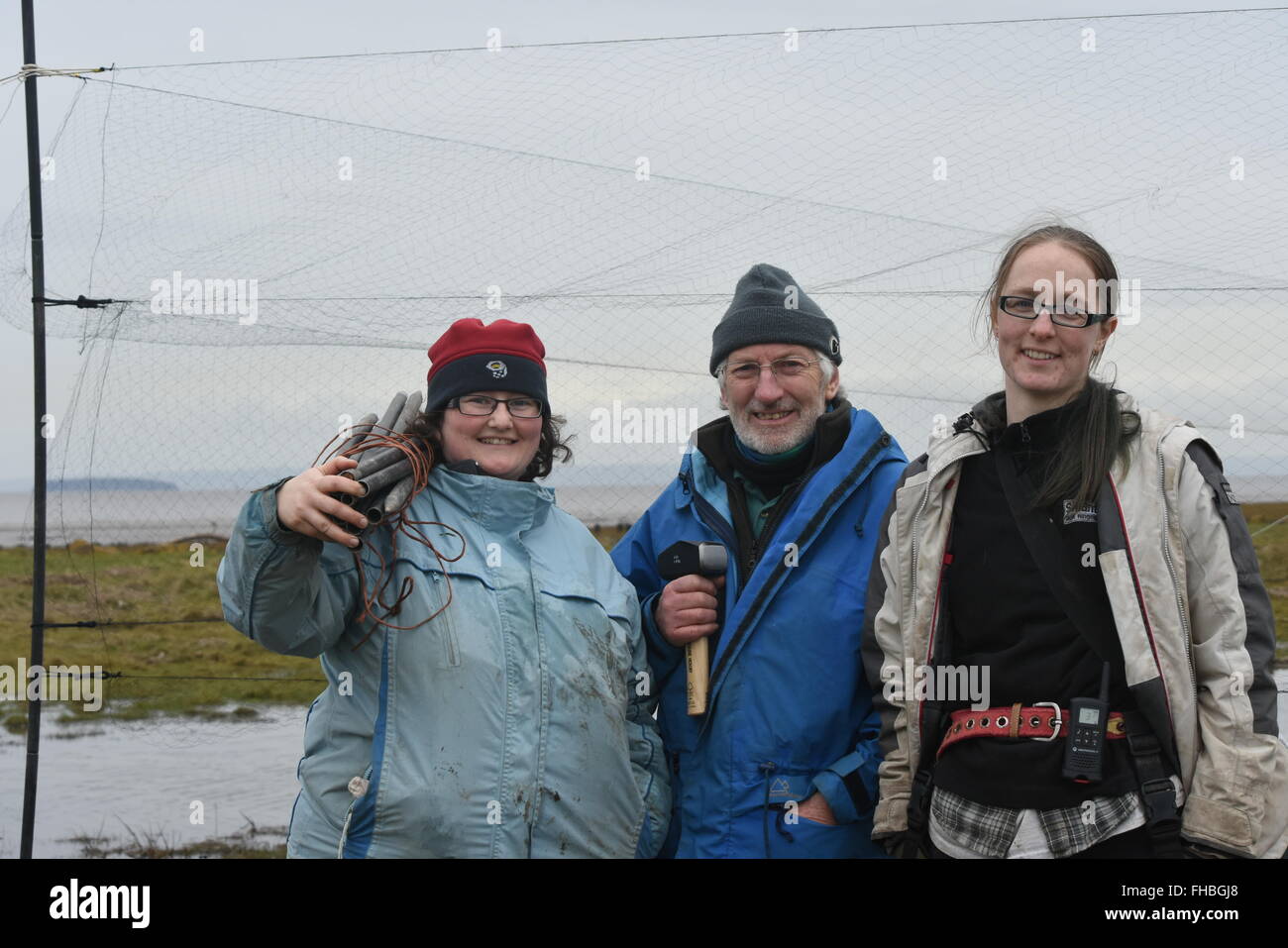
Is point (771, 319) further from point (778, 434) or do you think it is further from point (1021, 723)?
point (1021, 723)

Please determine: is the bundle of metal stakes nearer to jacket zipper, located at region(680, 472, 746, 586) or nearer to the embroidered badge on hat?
jacket zipper, located at region(680, 472, 746, 586)

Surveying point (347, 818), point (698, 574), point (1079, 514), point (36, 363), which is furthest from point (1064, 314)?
point (36, 363)

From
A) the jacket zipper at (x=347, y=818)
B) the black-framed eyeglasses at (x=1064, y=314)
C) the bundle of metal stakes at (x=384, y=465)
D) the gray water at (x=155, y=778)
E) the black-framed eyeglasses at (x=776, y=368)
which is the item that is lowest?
the gray water at (x=155, y=778)

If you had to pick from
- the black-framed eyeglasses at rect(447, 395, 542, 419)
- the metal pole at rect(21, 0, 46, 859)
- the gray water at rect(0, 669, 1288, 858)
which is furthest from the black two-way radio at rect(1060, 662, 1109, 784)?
the gray water at rect(0, 669, 1288, 858)

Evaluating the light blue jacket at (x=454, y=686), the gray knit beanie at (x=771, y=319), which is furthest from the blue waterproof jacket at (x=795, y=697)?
the gray knit beanie at (x=771, y=319)

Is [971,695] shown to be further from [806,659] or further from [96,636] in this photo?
[96,636]

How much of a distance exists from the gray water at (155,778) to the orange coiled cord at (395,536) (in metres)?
4.14

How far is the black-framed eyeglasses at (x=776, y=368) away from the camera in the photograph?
338cm

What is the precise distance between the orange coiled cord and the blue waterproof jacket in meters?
0.84

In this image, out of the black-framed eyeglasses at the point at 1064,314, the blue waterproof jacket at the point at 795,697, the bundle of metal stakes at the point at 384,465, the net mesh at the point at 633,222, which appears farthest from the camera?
the net mesh at the point at 633,222

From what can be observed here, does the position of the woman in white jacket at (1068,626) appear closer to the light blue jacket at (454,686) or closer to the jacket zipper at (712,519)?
the jacket zipper at (712,519)
